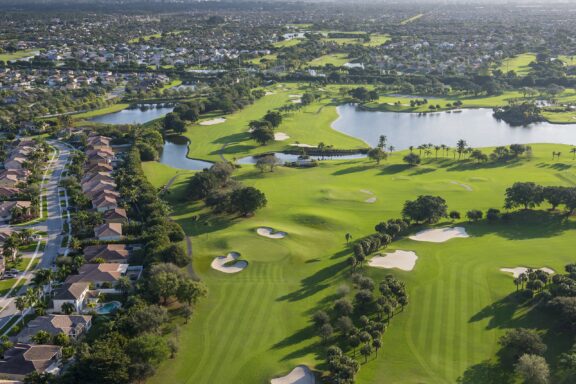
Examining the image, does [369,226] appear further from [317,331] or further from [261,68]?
[261,68]

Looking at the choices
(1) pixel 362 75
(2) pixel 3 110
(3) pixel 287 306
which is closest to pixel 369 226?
(3) pixel 287 306

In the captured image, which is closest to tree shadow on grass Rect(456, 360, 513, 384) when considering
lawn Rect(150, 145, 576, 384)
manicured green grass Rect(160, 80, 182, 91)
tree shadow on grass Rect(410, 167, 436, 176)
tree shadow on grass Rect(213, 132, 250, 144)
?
lawn Rect(150, 145, 576, 384)

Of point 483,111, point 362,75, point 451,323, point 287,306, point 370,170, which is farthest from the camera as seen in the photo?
point 362,75

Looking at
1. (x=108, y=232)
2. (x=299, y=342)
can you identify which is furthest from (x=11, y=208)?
(x=299, y=342)

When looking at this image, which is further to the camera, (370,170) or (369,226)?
(370,170)

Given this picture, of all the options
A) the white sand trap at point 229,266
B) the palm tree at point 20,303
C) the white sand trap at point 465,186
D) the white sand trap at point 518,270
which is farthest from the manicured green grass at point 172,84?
the white sand trap at point 518,270

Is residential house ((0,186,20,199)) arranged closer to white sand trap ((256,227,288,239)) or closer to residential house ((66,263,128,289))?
residential house ((66,263,128,289))

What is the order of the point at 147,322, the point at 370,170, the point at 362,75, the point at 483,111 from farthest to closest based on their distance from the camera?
the point at 362,75
the point at 483,111
the point at 370,170
the point at 147,322
